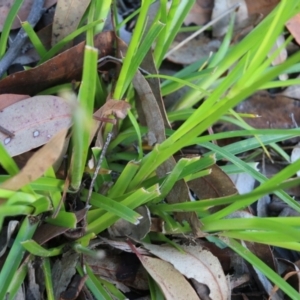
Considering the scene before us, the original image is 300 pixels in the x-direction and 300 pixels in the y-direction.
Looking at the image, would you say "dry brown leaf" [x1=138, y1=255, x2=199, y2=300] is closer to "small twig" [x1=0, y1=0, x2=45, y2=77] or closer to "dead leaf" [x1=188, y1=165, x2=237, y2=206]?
"dead leaf" [x1=188, y1=165, x2=237, y2=206]

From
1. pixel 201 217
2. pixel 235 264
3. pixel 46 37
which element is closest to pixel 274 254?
pixel 235 264

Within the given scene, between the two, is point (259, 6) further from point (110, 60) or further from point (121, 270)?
point (121, 270)

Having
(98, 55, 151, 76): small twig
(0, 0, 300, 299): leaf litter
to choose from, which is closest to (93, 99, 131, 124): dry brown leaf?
(0, 0, 300, 299): leaf litter

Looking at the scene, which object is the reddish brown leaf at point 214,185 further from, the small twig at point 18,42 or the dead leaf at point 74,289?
the small twig at point 18,42

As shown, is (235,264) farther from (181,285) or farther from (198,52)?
(198,52)

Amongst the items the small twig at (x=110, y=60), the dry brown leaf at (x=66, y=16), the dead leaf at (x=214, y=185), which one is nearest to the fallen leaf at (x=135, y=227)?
the dead leaf at (x=214, y=185)

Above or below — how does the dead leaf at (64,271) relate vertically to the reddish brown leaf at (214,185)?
below

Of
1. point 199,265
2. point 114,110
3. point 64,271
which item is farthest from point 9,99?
point 199,265

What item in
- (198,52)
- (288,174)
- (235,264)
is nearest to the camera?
(288,174)
